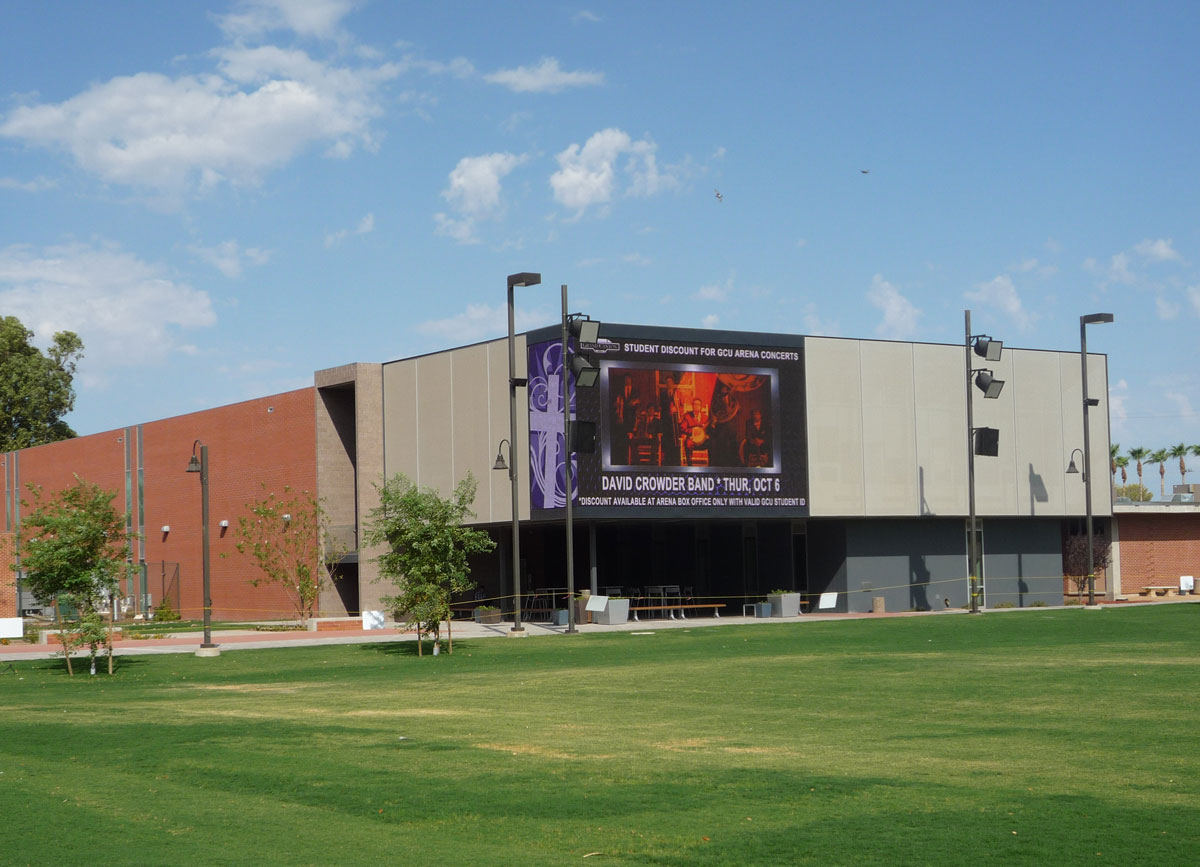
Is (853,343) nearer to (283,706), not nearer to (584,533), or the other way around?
(584,533)

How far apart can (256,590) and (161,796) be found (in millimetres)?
44809

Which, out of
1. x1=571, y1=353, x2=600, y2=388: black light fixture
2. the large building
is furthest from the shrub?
x1=571, y1=353, x2=600, y2=388: black light fixture

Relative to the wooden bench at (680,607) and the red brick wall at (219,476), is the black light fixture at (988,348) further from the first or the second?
the red brick wall at (219,476)

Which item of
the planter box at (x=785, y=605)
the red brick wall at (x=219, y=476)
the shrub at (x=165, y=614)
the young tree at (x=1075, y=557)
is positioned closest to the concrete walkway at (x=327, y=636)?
the planter box at (x=785, y=605)

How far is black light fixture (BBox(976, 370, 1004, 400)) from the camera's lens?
4497 cm

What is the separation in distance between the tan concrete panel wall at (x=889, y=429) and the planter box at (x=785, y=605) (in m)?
4.21

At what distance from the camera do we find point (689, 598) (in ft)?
158

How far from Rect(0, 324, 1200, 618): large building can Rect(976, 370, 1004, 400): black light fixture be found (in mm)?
2028

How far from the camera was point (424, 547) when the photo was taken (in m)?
29.4

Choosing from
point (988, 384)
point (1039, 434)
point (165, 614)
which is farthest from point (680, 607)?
point (165, 614)

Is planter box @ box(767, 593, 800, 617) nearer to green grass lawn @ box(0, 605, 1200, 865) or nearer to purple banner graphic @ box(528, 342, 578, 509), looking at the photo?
purple banner graphic @ box(528, 342, 578, 509)

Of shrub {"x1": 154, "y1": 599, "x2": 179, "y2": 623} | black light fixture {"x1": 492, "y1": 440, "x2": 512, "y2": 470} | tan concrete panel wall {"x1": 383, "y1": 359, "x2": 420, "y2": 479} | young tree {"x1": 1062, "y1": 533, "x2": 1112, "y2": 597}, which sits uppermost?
tan concrete panel wall {"x1": 383, "y1": 359, "x2": 420, "y2": 479}

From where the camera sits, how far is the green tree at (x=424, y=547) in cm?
2956

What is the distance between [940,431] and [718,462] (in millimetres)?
9493
